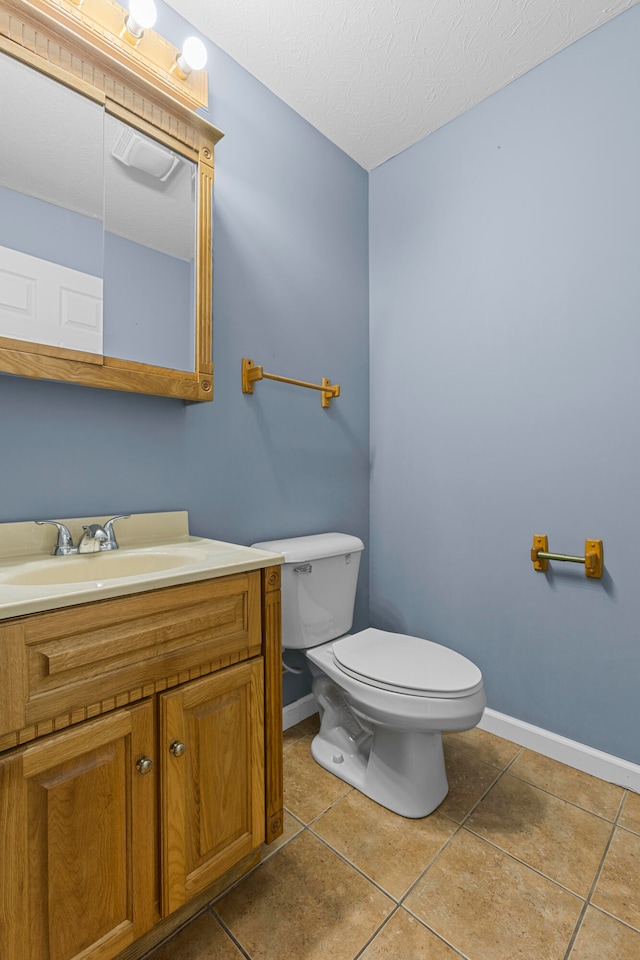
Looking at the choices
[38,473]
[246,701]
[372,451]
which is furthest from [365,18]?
[246,701]

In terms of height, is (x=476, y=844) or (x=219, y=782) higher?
(x=219, y=782)

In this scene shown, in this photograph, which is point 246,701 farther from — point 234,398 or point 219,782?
point 234,398

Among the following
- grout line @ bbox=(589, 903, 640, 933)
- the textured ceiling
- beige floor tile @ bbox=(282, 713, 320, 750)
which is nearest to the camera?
grout line @ bbox=(589, 903, 640, 933)

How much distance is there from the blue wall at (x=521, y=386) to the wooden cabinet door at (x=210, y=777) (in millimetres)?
1120

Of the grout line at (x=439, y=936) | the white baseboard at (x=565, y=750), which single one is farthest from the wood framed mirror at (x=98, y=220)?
the white baseboard at (x=565, y=750)

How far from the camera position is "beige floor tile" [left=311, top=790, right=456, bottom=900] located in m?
1.16

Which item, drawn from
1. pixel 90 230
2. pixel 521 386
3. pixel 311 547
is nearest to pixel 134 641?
pixel 311 547

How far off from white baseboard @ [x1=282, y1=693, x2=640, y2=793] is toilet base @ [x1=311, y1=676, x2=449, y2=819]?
27cm

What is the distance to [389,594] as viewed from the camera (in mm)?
2154

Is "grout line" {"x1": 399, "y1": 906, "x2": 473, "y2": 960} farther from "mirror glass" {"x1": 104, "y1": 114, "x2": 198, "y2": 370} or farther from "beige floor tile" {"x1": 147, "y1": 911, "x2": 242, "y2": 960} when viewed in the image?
"mirror glass" {"x1": 104, "y1": 114, "x2": 198, "y2": 370}

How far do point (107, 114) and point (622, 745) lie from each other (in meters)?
2.45

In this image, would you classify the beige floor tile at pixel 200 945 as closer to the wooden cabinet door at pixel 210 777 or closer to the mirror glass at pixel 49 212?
the wooden cabinet door at pixel 210 777

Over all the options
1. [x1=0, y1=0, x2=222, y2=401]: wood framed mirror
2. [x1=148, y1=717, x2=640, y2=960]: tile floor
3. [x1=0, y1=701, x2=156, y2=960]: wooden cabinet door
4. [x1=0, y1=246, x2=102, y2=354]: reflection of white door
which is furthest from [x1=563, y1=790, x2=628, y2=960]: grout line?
[x1=0, y1=246, x2=102, y2=354]: reflection of white door

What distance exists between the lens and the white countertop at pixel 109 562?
77 centimetres
